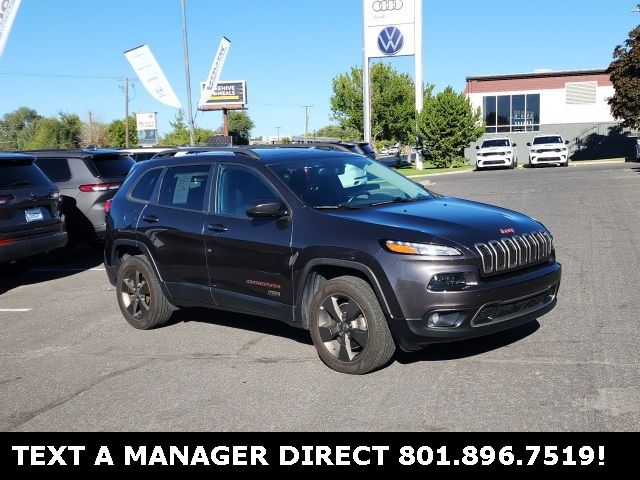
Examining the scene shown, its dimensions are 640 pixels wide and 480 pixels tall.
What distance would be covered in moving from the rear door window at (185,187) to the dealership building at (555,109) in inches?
1997

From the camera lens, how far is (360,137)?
63.2 m

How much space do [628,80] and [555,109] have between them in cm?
1356

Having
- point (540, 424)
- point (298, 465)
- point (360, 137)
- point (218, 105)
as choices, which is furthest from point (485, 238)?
point (360, 137)

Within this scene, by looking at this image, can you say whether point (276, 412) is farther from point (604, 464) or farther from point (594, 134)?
point (594, 134)

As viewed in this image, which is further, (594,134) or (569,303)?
(594,134)

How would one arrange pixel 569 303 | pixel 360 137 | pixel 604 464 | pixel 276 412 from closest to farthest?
pixel 604 464 → pixel 276 412 → pixel 569 303 → pixel 360 137

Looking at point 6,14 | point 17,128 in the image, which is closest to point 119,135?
point 17,128

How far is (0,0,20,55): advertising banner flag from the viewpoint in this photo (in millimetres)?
14531

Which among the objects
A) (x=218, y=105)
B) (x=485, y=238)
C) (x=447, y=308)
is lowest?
(x=447, y=308)

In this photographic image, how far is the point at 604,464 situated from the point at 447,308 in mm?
1493

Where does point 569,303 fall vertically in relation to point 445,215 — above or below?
below

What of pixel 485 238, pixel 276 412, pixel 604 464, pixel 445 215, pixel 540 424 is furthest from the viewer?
pixel 445 215

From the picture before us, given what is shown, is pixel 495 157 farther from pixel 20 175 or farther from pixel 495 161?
pixel 20 175

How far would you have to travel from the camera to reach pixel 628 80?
41281 mm
